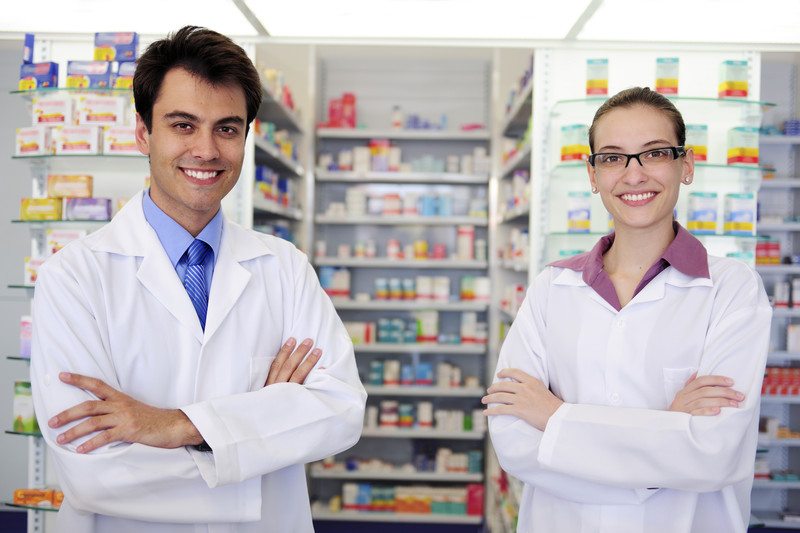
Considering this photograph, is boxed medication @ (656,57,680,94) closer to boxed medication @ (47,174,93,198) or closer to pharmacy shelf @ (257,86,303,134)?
pharmacy shelf @ (257,86,303,134)

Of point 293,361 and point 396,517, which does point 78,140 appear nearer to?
point 293,361

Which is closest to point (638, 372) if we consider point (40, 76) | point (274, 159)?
point (40, 76)

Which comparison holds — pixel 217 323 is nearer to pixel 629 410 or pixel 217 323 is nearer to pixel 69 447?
pixel 69 447

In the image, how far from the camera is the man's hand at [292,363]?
1.74 metres

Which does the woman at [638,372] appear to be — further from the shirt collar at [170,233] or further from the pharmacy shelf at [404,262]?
the pharmacy shelf at [404,262]

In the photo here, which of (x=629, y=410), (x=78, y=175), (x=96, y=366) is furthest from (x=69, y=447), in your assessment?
(x=78, y=175)

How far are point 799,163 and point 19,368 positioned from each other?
21.5ft

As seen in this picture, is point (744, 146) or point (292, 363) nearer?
point (292, 363)

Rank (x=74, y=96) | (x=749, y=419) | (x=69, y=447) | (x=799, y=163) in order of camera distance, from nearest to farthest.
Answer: (x=69, y=447)
(x=749, y=419)
(x=74, y=96)
(x=799, y=163)

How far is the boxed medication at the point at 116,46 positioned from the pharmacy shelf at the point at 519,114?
203 cm

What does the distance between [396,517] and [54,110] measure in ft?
12.5

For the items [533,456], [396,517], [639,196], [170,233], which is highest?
[639,196]

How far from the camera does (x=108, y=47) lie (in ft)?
9.96

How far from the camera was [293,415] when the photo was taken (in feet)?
5.33
